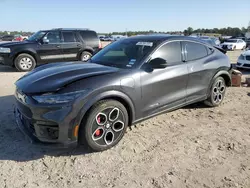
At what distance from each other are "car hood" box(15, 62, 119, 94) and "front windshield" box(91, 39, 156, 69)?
290 mm

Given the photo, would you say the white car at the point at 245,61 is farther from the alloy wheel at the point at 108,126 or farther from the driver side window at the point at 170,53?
the alloy wheel at the point at 108,126

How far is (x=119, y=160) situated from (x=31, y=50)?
7.86 meters

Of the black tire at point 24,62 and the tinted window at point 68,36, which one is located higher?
the tinted window at point 68,36

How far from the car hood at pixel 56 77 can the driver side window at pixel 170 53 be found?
0.86 metres

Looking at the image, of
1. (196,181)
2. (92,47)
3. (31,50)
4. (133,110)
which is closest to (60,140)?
(133,110)

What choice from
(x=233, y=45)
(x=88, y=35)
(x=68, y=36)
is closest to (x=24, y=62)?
(x=68, y=36)

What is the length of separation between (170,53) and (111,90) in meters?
1.49

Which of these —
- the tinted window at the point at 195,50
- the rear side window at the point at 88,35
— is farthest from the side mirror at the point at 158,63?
the rear side window at the point at 88,35

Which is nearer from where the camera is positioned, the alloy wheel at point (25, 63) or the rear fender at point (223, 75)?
the rear fender at point (223, 75)

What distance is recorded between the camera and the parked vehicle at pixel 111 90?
9.59 feet

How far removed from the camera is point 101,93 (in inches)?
122

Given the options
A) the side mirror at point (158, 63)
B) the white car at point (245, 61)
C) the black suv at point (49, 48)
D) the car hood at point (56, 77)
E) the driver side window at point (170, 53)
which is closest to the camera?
the car hood at point (56, 77)

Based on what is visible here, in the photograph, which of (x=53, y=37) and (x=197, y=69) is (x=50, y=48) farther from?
(x=197, y=69)

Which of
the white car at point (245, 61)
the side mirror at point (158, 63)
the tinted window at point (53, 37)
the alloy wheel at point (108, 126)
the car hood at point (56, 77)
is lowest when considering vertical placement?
the alloy wheel at point (108, 126)
